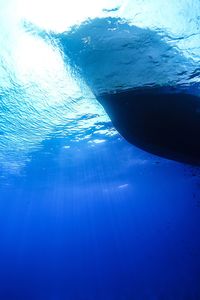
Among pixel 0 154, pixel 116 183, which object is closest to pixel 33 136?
pixel 0 154

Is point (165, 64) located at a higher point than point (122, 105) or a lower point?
higher

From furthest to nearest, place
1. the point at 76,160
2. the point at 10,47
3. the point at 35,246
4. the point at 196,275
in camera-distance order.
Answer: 1. the point at 35,246
2. the point at 196,275
3. the point at 76,160
4. the point at 10,47

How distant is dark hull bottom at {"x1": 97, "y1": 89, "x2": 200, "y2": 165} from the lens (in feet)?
23.8

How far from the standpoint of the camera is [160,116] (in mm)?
7387

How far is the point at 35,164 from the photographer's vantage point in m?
23.6

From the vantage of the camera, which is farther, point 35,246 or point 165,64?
point 35,246

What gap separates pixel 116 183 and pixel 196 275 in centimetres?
1878

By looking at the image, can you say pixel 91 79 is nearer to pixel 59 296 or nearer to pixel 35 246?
pixel 59 296

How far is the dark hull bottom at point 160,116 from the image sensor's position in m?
7.27

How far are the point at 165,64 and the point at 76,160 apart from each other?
16.7 m

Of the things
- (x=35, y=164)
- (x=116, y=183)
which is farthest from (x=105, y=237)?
(x=35, y=164)

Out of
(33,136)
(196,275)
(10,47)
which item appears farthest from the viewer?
(196,275)

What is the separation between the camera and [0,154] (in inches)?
764

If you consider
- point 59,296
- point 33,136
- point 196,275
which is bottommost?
point 59,296
